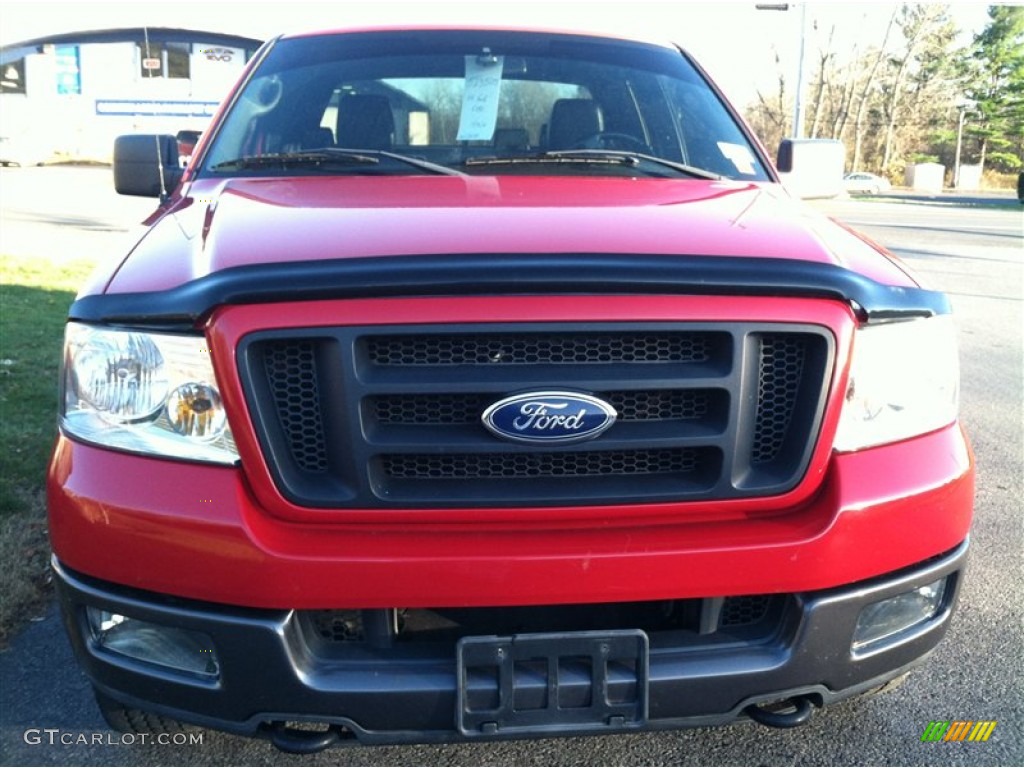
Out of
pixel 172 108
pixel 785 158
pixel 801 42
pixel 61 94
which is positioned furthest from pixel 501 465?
pixel 61 94

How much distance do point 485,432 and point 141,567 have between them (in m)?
0.72

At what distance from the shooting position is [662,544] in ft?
6.19

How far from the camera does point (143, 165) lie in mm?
3604

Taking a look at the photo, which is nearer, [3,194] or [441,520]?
[441,520]

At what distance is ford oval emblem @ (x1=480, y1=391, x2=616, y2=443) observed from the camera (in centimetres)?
183

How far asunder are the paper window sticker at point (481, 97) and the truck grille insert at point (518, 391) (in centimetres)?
166

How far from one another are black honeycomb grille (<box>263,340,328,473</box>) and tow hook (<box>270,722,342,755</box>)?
0.54 metres

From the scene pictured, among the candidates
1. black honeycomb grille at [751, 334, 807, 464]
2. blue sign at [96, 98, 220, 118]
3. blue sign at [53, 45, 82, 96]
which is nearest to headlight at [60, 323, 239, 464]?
black honeycomb grille at [751, 334, 807, 464]

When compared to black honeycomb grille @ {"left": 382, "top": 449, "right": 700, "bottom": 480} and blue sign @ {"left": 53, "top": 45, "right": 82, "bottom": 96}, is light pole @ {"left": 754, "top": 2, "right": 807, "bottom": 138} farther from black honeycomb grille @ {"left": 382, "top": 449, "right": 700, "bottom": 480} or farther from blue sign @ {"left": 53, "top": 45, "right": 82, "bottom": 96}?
blue sign @ {"left": 53, "top": 45, "right": 82, "bottom": 96}

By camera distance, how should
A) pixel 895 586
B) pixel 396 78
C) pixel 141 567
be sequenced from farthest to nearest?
pixel 396 78, pixel 895 586, pixel 141 567

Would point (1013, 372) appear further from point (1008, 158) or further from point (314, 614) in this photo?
point (1008, 158)

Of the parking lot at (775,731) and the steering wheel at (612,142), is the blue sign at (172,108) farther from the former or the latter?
the parking lot at (775,731)

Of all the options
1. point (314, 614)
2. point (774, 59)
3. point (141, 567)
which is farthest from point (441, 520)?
point (774, 59)

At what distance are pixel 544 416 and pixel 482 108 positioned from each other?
6.27 ft
